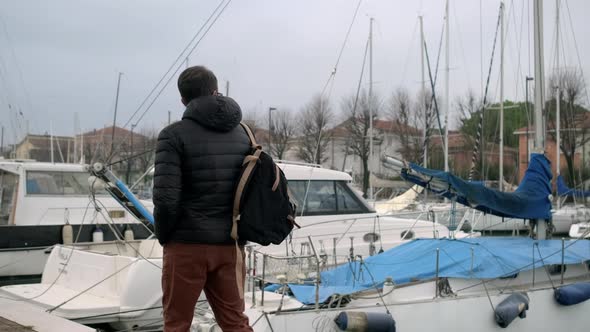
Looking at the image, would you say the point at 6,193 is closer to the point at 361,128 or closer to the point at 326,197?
the point at 326,197

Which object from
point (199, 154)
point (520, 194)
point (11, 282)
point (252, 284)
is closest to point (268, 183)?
point (199, 154)

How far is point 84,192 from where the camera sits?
14859mm

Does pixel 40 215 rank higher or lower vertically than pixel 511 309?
higher

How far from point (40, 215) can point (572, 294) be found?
10880mm

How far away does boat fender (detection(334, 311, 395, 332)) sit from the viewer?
19.5 feet

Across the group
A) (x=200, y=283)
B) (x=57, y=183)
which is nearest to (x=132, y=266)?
(x=200, y=283)

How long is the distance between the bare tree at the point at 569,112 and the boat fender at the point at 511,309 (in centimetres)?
2299

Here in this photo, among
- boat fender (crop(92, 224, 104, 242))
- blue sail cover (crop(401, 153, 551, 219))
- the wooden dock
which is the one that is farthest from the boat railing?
boat fender (crop(92, 224, 104, 242))

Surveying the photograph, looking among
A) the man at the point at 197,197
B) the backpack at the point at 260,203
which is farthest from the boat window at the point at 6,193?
the backpack at the point at 260,203

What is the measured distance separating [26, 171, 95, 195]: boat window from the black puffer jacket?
1195 cm

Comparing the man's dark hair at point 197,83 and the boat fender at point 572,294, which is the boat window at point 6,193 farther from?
the man's dark hair at point 197,83

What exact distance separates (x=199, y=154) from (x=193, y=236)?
0.42 meters

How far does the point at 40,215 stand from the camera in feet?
46.1

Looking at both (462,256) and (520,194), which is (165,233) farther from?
(520,194)
